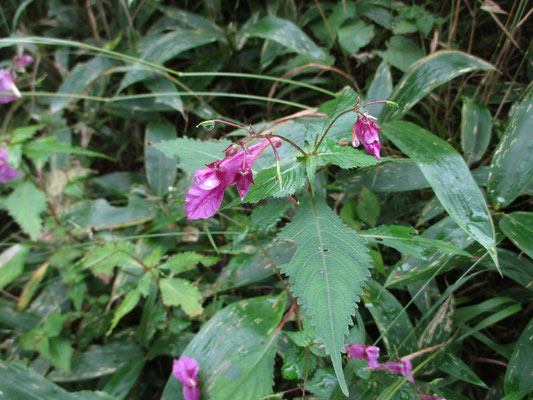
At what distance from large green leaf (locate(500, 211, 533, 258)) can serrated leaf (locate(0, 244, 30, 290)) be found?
67.8 inches

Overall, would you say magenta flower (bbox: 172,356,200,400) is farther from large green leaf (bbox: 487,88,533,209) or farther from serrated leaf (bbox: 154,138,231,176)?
large green leaf (bbox: 487,88,533,209)

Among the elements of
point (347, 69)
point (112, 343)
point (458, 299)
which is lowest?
point (112, 343)

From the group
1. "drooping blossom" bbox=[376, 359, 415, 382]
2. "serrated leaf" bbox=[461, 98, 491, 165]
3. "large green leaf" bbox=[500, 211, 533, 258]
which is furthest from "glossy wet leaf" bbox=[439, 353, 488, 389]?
"serrated leaf" bbox=[461, 98, 491, 165]

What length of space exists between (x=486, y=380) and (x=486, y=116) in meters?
0.87

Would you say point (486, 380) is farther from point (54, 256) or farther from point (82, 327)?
point (54, 256)

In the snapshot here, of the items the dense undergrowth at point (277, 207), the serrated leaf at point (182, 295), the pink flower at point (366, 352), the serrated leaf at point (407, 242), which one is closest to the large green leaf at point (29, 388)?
the dense undergrowth at point (277, 207)

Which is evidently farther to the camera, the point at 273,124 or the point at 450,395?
the point at 273,124

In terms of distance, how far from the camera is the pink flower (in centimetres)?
88

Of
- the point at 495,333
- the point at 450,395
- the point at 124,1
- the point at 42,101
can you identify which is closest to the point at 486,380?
the point at 495,333

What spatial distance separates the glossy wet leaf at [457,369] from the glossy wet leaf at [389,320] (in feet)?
0.29

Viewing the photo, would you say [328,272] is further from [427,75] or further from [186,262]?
[427,75]

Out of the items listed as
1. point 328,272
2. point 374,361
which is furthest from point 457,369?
point 328,272

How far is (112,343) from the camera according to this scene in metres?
1.33

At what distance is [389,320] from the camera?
3.27ft
